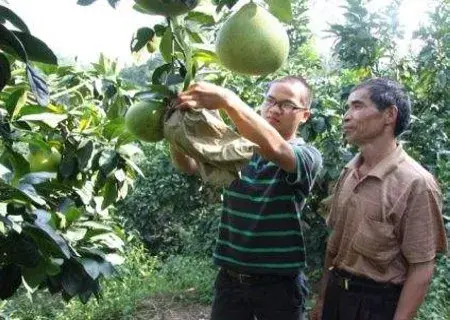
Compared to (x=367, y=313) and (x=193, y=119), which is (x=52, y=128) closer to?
(x=193, y=119)

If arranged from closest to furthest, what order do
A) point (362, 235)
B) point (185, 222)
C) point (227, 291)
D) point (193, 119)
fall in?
point (193, 119), point (362, 235), point (227, 291), point (185, 222)

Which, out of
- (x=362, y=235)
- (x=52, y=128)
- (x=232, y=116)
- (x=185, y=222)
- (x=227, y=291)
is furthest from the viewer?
(x=185, y=222)

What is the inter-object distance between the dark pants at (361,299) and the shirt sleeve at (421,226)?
141 millimetres

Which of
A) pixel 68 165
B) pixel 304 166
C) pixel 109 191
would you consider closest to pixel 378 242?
pixel 304 166

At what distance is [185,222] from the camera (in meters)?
6.70

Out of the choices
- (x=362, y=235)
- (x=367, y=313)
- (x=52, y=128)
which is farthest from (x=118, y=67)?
(x=367, y=313)

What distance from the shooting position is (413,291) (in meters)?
1.78

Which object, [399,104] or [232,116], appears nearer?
[232,116]

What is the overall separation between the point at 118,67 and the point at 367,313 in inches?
51.2

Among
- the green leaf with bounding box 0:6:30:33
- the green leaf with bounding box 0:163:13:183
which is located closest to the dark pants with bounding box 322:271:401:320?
the green leaf with bounding box 0:163:13:183

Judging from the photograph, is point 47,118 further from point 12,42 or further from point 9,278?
point 12,42

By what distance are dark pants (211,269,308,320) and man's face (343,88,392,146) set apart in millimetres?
527

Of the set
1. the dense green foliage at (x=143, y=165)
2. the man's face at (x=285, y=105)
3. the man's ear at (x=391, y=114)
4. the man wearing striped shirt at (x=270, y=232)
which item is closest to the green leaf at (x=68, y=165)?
the dense green foliage at (x=143, y=165)

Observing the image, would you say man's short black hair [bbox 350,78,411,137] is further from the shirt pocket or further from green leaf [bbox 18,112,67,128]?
green leaf [bbox 18,112,67,128]
